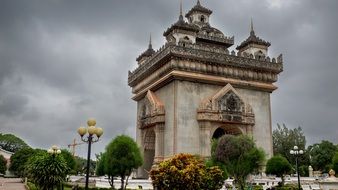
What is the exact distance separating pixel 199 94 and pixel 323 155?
2974 cm

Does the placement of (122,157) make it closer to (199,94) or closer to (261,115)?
(199,94)

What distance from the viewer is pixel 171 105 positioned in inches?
1221

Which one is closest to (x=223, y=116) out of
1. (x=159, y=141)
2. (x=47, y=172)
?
(x=159, y=141)

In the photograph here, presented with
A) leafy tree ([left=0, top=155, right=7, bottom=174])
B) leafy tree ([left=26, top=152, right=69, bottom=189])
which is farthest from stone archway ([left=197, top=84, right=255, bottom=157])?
leafy tree ([left=0, top=155, right=7, bottom=174])

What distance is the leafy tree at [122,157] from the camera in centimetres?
2536

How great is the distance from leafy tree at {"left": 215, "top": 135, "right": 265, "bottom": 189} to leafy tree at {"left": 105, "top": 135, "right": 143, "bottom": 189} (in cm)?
528

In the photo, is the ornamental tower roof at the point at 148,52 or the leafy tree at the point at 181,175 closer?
the leafy tree at the point at 181,175

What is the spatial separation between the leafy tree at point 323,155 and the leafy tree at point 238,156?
32.6 meters

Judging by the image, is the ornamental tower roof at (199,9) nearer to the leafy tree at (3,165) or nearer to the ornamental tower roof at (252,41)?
the ornamental tower roof at (252,41)

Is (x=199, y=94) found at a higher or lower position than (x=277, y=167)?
higher

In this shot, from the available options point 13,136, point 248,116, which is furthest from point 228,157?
point 13,136

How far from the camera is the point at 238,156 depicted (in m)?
24.5

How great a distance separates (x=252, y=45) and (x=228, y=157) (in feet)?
48.2

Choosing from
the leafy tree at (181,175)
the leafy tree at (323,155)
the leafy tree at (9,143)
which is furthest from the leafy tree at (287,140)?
the leafy tree at (9,143)
